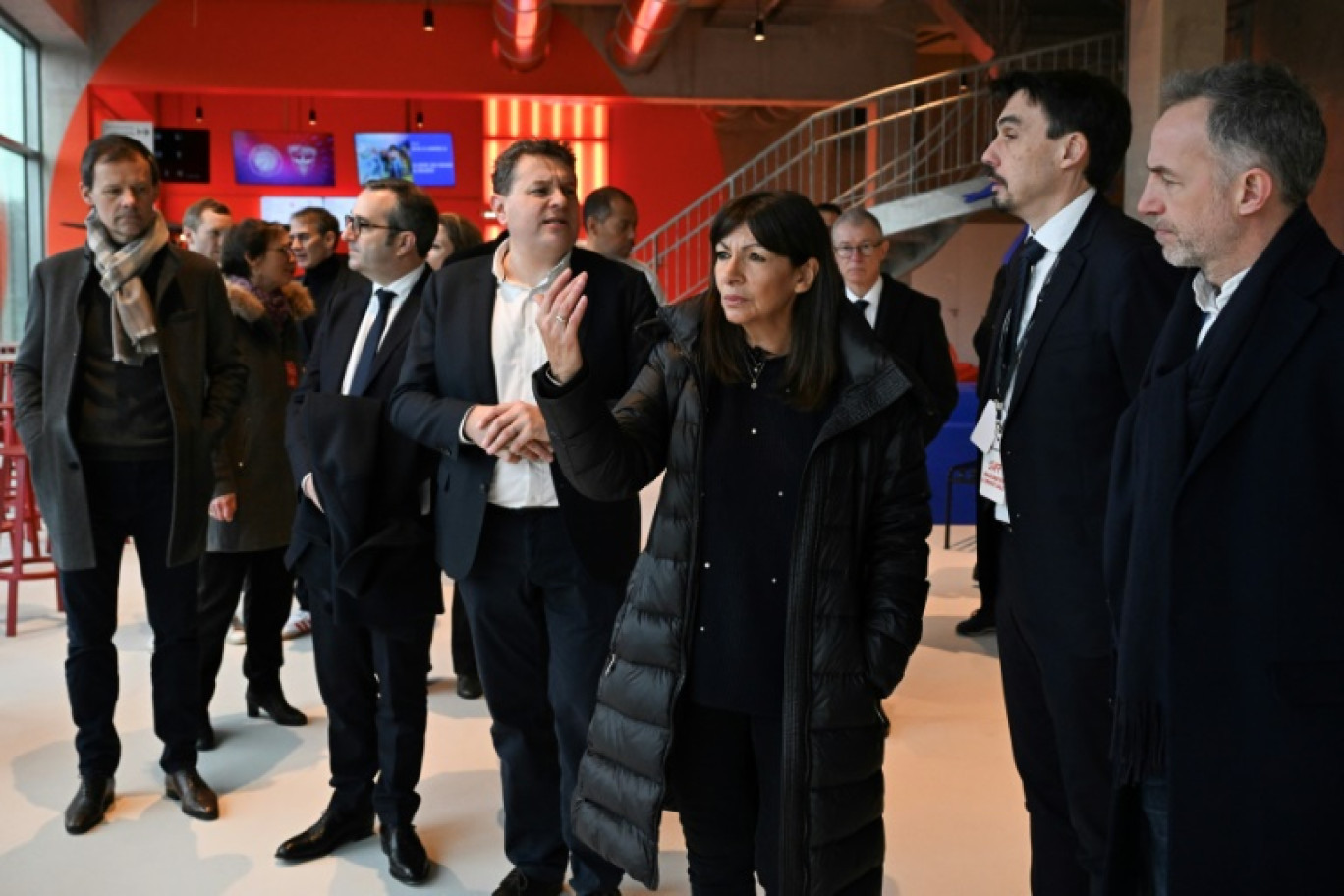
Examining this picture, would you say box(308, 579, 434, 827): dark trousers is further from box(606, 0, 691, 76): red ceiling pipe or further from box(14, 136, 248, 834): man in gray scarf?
box(606, 0, 691, 76): red ceiling pipe

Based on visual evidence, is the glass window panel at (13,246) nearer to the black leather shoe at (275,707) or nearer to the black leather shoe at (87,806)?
the black leather shoe at (275,707)

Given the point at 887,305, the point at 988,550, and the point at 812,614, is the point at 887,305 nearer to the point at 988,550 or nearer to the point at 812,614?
the point at 988,550

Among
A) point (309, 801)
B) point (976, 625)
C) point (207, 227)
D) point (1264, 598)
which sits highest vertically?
point (207, 227)

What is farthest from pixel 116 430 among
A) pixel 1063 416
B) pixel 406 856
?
pixel 1063 416

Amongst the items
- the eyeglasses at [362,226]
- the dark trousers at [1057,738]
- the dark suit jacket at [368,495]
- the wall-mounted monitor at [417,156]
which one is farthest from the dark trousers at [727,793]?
the wall-mounted monitor at [417,156]

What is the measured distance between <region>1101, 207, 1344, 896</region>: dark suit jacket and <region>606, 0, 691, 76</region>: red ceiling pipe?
10.6 metres

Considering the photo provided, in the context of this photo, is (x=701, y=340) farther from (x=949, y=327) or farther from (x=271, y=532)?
(x=949, y=327)

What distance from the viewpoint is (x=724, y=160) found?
20094 mm

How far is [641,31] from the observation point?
13.1 meters

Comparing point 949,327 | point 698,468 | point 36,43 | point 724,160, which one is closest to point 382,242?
point 698,468

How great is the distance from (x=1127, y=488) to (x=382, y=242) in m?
2.03

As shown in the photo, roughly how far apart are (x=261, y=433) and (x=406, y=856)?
6.34 feet

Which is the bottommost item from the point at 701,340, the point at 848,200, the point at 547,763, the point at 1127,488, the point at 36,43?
the point at 547,763

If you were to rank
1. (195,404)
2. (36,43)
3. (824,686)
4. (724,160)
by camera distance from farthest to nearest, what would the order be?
(724,160)
(36,43)
(195,404)
(824,686)
